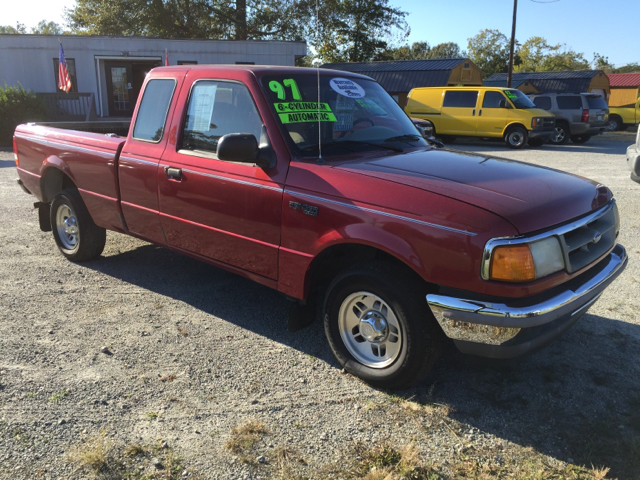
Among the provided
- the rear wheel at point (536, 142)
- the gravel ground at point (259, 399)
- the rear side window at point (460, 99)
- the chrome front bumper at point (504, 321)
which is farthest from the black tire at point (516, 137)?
the chrome front bumper at point (504, 321)

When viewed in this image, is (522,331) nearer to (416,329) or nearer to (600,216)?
(416,329)

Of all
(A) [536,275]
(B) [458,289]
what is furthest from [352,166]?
(A) [536,275]

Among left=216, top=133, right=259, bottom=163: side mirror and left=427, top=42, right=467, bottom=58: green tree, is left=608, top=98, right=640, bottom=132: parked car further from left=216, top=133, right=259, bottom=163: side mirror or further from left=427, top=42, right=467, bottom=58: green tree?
left=427, top=42, right=467, bottom=58: green tree

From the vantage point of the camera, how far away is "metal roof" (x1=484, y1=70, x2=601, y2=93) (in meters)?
33.8

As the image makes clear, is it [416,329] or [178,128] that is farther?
[178,128]

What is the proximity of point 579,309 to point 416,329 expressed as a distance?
0.94 meters

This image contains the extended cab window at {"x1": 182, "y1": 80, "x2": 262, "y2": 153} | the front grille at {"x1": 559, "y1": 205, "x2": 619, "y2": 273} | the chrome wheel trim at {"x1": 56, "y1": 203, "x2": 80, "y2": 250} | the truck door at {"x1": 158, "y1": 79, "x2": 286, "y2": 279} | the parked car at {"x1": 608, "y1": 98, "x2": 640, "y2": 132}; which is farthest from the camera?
the parked car at {"x1": 608, "y1": 98, "x2": 640, "y2": 132}

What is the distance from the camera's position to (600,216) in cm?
337

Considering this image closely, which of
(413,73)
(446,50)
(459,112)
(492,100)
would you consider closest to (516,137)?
(492,100)

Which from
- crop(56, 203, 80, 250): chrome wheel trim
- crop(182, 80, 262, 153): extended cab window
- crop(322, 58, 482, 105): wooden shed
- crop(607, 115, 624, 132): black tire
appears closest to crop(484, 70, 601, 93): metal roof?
crop(322, 58, 482, 105): wooden shed

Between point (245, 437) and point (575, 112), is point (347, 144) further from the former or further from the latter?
point (575, 112)

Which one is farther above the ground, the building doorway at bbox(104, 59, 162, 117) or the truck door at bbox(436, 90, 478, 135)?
the building doorway at bbox(104, 59, 162, 117)

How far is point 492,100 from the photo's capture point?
1769 centimetres

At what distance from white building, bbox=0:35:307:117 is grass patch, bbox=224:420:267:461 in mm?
21560
